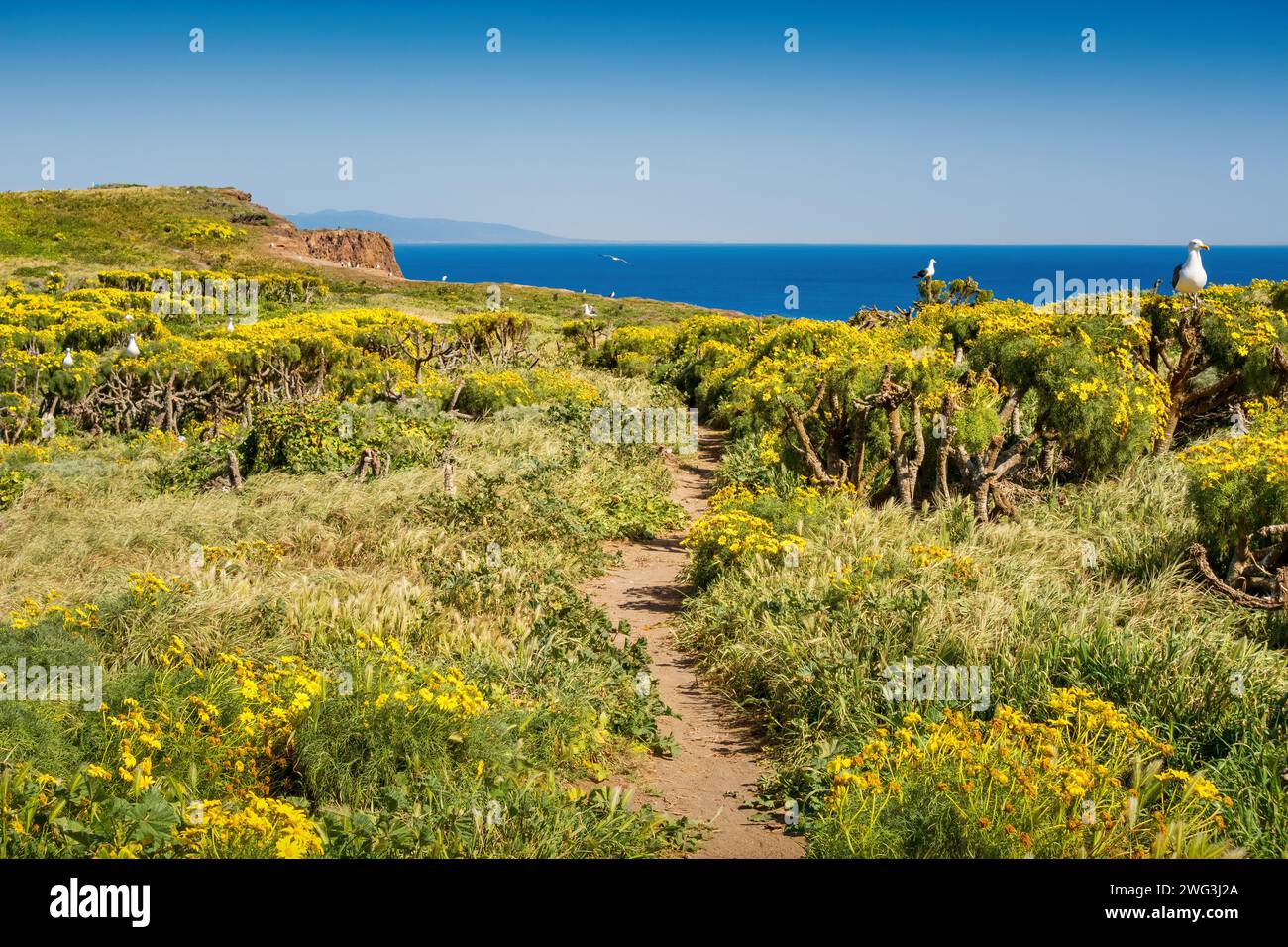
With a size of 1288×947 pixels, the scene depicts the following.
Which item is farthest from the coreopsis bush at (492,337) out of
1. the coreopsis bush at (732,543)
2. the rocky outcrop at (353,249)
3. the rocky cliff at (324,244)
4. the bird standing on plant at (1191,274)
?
the rocky outcrop at (353,249)

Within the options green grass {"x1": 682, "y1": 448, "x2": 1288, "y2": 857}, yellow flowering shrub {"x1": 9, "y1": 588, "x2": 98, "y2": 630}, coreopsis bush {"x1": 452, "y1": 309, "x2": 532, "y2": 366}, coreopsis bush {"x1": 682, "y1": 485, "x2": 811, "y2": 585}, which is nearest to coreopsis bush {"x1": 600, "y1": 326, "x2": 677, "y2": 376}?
coreopsis bush {"x1": 452, "y1": 309, "x2": 532, "y2": 366}

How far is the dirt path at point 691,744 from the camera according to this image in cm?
522

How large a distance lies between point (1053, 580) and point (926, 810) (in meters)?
4.10

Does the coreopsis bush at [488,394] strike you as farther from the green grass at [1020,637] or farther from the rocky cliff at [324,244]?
the rocky cliff at [324,244]

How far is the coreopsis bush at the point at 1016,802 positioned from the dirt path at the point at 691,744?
1.97 ft

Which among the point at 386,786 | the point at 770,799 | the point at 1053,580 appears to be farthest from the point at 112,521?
the point at 1053,580

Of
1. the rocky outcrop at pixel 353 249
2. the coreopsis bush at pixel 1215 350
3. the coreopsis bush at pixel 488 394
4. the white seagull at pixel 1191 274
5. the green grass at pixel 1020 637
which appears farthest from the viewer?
the rocky outcrop at pixel 353 249

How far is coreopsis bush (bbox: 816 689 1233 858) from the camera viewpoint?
13.8 ft

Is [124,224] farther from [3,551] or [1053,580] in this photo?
[1053,580]

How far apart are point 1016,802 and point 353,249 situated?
86.4 metres

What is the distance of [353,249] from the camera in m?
82.8

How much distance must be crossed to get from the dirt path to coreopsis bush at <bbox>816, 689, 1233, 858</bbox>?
0.60m

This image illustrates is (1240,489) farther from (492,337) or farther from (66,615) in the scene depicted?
(492,337)
